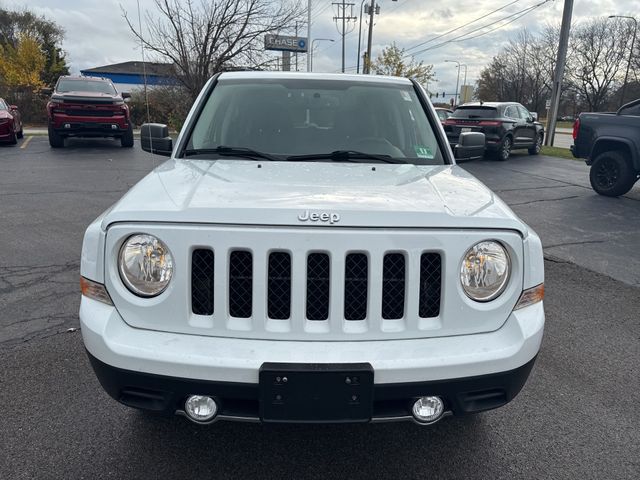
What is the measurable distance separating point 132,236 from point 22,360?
1.81m

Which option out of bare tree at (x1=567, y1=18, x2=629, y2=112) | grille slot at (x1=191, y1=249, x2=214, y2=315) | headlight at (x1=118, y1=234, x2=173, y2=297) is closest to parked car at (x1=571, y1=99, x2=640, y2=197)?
grille slot at (x1=191, y1=249, x2=214, y2=315)

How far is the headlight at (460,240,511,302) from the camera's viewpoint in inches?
82.3

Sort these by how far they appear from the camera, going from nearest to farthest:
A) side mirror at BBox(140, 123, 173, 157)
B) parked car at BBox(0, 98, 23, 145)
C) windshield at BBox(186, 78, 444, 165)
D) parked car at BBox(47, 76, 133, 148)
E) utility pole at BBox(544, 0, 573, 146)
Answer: windshield at BBox(186, 78, 444, 165), side mirror at BBox(140, 123, 173, 157), parked car at BBox(47, 76, 133, 148), parked car at BBox(0, 98, 23, 145), utility pole at BBox(544, 0, 573, 146)

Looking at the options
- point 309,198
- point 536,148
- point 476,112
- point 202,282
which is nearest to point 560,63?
point 536,148

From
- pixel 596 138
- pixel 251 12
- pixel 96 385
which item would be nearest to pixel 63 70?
pixel 251 12

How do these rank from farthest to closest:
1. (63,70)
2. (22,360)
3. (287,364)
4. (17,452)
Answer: (63,70), (22,360), (17,452), (287,364)

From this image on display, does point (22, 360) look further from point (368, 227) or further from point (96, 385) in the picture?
point (368, 227)

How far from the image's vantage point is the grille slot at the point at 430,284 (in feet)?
6.77

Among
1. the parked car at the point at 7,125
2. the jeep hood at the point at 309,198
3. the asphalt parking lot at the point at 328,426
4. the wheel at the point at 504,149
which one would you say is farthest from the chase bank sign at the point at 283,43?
the jeep hood at the point at 309,198

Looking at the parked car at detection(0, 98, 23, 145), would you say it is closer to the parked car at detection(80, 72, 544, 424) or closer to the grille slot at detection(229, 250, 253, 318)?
the parked car at detection(80, 72, 544, 424)

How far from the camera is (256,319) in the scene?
1.99 meters

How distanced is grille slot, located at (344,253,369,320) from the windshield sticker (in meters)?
1.51

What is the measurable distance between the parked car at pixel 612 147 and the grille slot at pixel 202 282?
30.5 ft

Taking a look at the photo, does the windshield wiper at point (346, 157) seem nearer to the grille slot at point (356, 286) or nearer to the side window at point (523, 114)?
the grille slot at point (356, 286)
